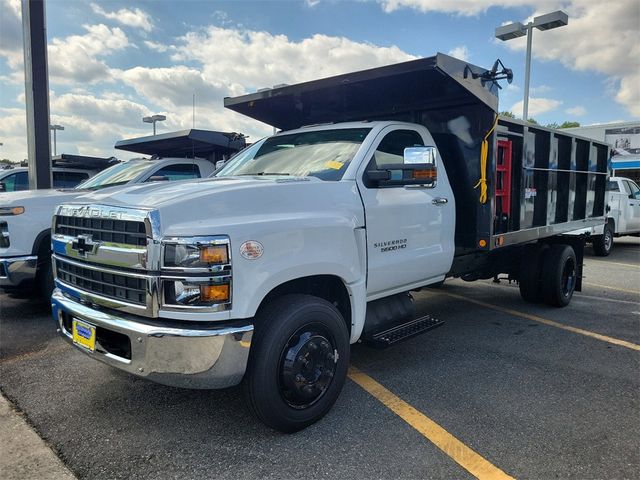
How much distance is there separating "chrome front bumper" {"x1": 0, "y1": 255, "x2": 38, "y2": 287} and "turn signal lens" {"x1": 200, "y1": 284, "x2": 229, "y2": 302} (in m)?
3.86

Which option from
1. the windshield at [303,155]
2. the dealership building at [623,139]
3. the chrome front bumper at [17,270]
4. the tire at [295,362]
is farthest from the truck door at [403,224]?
the dealership building at [623,139]

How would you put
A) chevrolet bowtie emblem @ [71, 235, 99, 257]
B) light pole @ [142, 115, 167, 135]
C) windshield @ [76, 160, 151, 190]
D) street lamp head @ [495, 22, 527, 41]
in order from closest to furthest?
chevrolet bowtie emblem @ [71, 235, 99, 257]
windshield @ [76, 160, 151, 190]
street lamp head @ [495, 22, 527, 41]
light pole @ [142, 115, 167, 135]

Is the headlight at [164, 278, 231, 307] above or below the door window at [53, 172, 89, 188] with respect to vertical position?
below

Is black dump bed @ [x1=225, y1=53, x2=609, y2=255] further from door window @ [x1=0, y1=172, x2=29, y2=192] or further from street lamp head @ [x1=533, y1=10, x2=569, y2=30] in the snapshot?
street lamp head @ [x1=533, y1=10, x2=569, y2=30]

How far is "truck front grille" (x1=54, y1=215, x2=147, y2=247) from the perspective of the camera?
2822mm

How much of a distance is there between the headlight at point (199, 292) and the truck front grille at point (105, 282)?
0.19m

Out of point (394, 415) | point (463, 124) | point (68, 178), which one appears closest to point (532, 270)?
point (463, 124)

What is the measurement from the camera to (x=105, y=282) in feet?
10.1

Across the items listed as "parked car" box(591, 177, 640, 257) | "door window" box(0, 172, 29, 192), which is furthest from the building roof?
"parked car" box(591, 177, 640, 257)

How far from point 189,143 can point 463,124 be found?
5.54 meters

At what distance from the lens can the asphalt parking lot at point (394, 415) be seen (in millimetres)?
2857

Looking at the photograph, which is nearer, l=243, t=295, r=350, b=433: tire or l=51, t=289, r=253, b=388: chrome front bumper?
l=51, t=289, r=253, b=388: chrome front bumper

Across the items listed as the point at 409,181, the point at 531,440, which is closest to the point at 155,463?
the point at 531,440

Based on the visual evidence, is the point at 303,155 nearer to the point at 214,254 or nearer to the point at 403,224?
the point at 403,224
